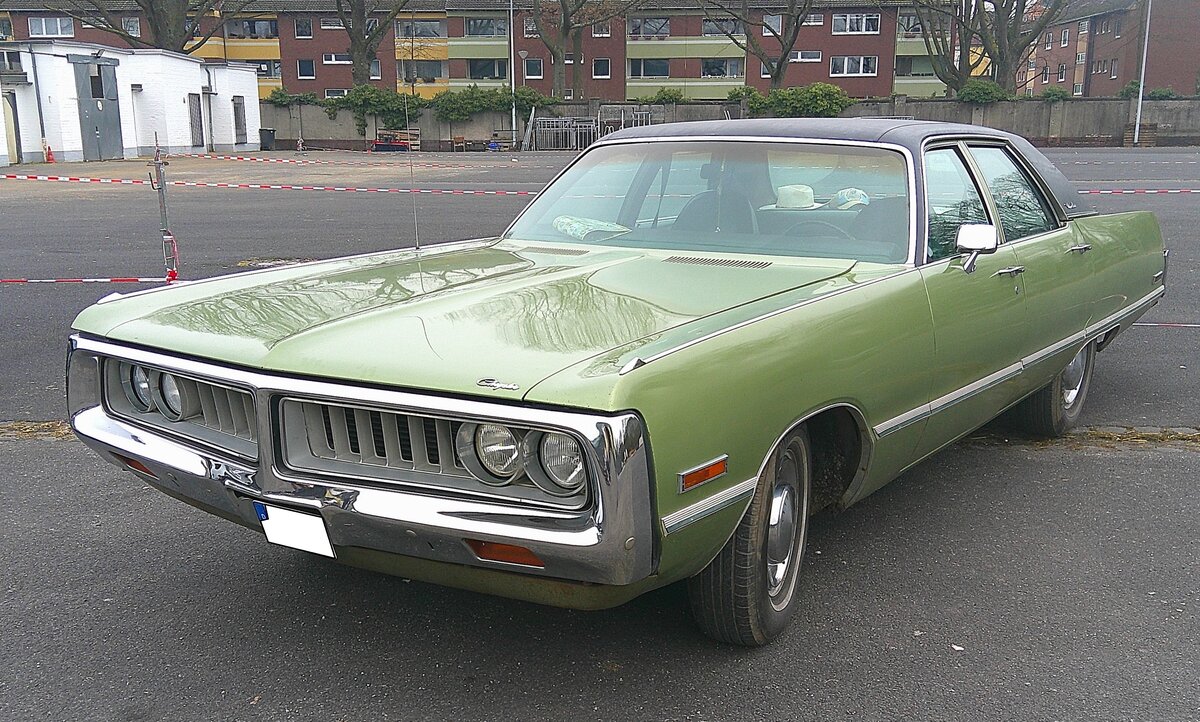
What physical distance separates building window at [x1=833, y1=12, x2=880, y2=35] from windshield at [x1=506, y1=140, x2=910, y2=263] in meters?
60.9

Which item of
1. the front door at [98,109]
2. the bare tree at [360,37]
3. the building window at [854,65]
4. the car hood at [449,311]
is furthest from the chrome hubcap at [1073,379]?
the building window at [854,65]

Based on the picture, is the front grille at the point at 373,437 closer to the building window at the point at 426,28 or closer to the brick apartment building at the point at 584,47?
the brick apartment building at the point at 584,47

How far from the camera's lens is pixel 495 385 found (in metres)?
2.44

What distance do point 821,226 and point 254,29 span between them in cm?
6825

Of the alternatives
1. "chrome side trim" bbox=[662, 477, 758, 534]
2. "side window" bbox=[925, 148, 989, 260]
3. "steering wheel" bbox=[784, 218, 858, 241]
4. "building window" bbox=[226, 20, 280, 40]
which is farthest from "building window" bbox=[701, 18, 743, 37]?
"chrome side trim" bbox=[662, 477, 758, 534]

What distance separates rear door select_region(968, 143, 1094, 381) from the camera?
4.36m

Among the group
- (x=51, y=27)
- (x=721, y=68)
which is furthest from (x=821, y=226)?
(x=51, y=27)

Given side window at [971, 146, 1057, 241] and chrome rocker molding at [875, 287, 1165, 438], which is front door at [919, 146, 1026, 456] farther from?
side window at [971, 146, 1057, 241]

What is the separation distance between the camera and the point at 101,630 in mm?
3297

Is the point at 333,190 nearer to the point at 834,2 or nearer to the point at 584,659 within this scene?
the point at 584,659

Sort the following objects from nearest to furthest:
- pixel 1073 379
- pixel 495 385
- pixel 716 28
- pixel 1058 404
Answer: pixel 495 385, pixel 1058 404, pixel 1073 379, pixel 716 28

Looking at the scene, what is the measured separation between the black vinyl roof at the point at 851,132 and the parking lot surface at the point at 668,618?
1.46 m

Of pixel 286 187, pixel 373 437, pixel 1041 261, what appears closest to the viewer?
pixel 373 437

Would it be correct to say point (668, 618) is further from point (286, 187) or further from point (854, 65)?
point (854, 65)
